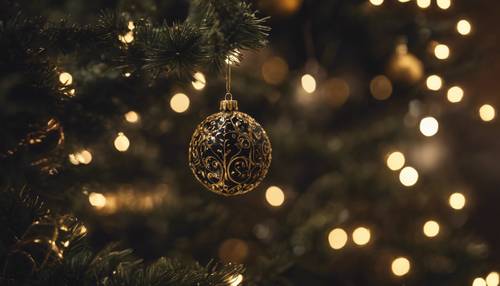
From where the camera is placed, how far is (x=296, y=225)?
59.4 inches

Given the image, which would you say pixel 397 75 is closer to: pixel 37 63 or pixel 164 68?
pixel 164 68

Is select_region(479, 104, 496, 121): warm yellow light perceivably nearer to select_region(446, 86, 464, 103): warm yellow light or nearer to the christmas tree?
the christmas tree

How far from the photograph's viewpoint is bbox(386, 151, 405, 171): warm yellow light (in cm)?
162

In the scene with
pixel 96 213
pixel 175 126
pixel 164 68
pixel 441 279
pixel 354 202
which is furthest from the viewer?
pixel 354 202

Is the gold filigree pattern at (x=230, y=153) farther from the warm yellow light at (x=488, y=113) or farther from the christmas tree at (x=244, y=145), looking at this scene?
the warm yellow light at (x=488, y=113)

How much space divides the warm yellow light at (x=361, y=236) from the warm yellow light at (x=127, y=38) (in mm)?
1082

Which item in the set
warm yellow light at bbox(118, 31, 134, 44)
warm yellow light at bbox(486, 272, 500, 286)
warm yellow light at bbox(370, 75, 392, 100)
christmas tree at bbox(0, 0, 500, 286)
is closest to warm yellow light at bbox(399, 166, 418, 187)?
christmas tree at bbox(0, 0, 500, 286)

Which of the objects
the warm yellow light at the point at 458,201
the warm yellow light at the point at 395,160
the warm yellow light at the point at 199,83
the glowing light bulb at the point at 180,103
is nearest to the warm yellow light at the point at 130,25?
the warm yellow light at the point at 199,83

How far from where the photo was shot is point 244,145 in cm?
80

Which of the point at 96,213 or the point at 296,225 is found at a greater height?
the point at 296,225

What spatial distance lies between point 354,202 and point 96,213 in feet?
2.81

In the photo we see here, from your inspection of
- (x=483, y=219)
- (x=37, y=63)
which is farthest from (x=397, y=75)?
(x=37, y=63)

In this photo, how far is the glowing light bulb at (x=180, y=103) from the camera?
1392 millimetres

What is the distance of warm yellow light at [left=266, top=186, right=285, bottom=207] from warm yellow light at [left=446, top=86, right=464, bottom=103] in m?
0.61
